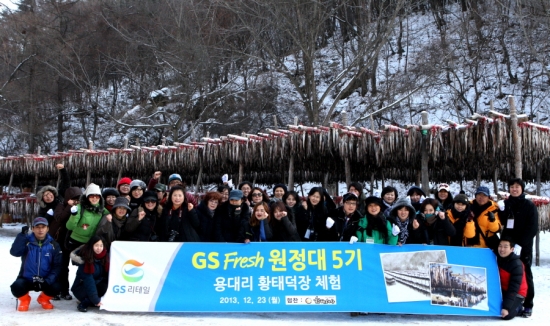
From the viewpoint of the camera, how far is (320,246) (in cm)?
516

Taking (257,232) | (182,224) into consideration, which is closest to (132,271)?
(182,224)

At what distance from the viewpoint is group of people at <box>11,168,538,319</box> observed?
201 inches

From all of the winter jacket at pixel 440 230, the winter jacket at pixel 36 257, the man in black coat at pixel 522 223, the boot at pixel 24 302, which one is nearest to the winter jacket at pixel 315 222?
the winter jacket at pixel 440 230

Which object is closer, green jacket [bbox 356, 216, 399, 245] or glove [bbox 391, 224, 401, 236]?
glove [bbox 391, 224, 401, 236]

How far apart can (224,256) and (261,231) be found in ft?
1.71

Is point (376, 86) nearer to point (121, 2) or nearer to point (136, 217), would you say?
point (121, 2)

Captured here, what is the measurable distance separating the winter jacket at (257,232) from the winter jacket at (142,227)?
1.08m

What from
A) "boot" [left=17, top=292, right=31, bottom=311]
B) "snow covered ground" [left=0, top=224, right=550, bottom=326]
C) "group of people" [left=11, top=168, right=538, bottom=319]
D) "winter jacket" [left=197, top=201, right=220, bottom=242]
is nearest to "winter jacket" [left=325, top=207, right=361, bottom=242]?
"group of people" [left=11, top=168, right=538, bottom=319]

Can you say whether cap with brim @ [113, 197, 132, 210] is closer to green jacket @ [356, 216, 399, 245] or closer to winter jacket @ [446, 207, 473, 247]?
green jacket @ [356, 216, 399, 245]

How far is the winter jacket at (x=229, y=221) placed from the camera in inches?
219

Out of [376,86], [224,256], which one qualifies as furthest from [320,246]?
[376,86]

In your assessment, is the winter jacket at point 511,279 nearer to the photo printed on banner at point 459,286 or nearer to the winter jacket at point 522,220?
the photo printed on banner at point 459,286

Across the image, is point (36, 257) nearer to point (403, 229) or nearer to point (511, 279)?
point (403, 229)

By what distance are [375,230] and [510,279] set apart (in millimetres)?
1477
